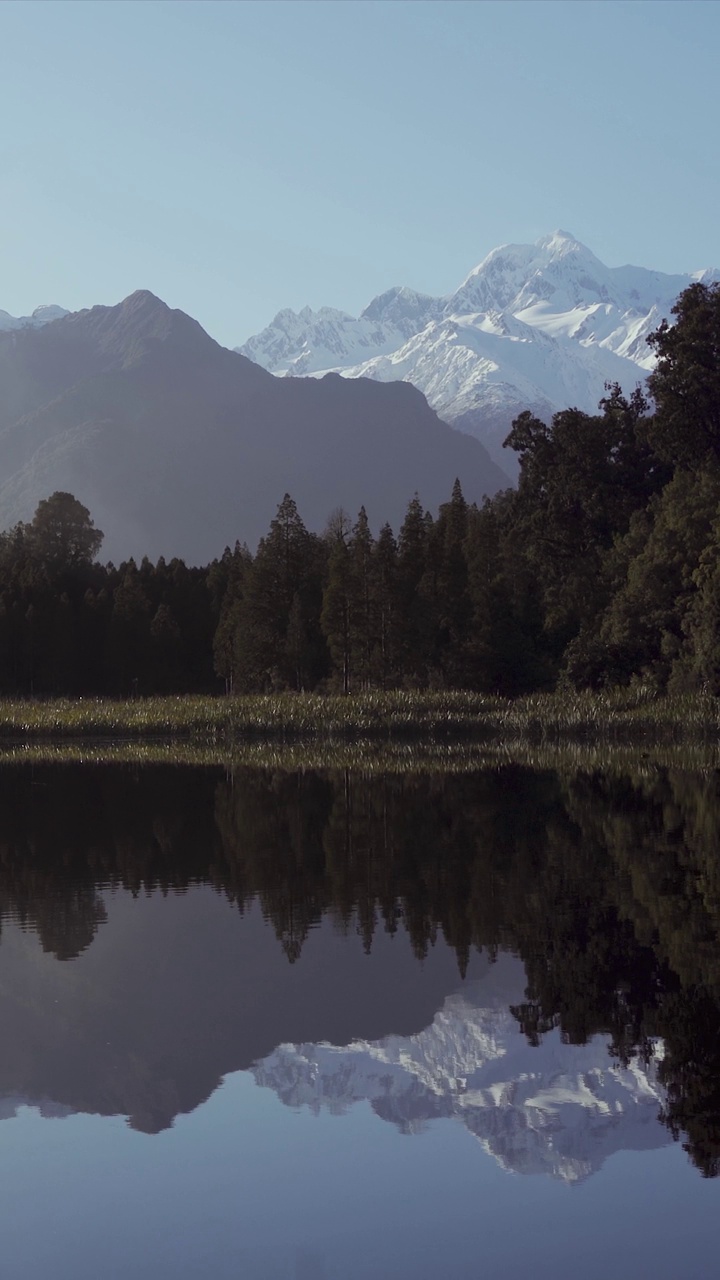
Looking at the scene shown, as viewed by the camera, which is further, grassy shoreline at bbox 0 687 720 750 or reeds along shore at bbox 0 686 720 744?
reeds along shore at bbox 0 686 720 744

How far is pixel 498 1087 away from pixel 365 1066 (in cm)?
126

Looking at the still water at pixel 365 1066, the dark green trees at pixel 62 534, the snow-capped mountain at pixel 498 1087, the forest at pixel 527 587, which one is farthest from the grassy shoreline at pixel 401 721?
the dark green trees at pixel 62 534

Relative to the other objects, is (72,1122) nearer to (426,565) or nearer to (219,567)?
(426,565)

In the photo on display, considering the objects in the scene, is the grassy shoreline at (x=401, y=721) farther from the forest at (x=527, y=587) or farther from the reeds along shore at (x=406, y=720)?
the forest at (x=527, y=587)

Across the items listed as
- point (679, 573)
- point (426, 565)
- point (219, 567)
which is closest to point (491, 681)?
point (426, 565)

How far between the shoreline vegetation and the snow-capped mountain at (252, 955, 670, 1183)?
39.8 metres

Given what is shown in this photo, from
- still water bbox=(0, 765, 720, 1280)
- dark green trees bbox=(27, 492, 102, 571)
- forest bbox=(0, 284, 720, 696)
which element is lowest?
still water bbox=(0, 765, 720, 1280)

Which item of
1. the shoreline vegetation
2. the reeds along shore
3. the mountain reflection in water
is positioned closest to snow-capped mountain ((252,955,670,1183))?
the mountain reflection in water

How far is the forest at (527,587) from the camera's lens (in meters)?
69.9

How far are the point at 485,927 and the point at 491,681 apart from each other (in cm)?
6750

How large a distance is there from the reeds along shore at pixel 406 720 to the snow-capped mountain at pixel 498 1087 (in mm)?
43127

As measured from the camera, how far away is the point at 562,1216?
902cm

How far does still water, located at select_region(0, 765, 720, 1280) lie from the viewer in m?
8.73

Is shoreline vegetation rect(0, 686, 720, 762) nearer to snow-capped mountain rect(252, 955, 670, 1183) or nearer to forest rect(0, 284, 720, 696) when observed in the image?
forest rect(0, 284, 720, 696)
